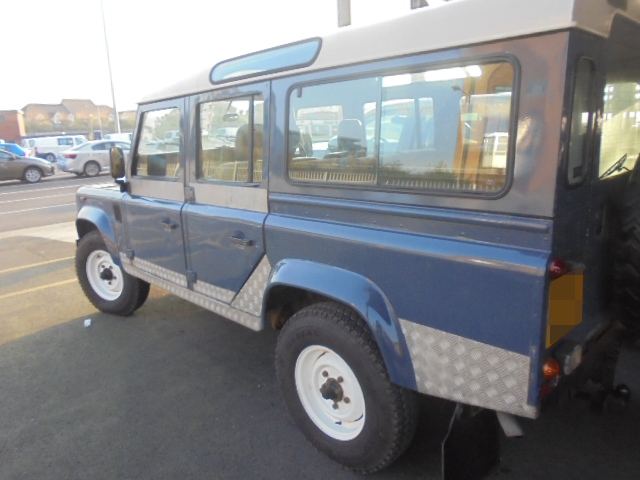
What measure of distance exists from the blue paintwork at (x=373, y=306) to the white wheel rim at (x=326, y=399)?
31 cm

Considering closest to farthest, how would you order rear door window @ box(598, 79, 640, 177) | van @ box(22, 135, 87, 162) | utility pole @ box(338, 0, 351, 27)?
rear door window @ box(598, 79, 640, 177), utility pole @ box(338, 0, 351, 27), van @ box(22, 135, 87, 162)

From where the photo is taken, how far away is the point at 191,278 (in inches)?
135

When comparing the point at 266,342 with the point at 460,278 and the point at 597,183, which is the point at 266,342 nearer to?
the point at 460,278

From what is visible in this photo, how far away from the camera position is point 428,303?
6.75 feet

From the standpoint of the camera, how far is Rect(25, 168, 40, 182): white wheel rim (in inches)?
734

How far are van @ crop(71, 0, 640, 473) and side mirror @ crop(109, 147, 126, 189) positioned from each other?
122 centimetres

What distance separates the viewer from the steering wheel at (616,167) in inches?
84.2

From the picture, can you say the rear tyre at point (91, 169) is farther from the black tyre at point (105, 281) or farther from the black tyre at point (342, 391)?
the black tyre at point (342, 391)

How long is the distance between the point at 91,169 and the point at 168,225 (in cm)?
1885

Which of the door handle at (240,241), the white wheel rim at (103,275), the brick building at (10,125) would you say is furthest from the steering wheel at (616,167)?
the brick building at (10,125)

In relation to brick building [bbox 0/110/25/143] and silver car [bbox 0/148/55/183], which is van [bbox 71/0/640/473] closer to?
silver car [bbox 0/148/55/183]

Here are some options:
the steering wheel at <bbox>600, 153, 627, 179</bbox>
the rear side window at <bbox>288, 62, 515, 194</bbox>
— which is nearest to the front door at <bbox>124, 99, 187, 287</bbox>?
the rear side window at <bbox>288, 62, 515, 194</bbox>

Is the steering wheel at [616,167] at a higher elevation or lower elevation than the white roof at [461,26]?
lower

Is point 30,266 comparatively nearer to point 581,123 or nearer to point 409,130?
point 409,130
